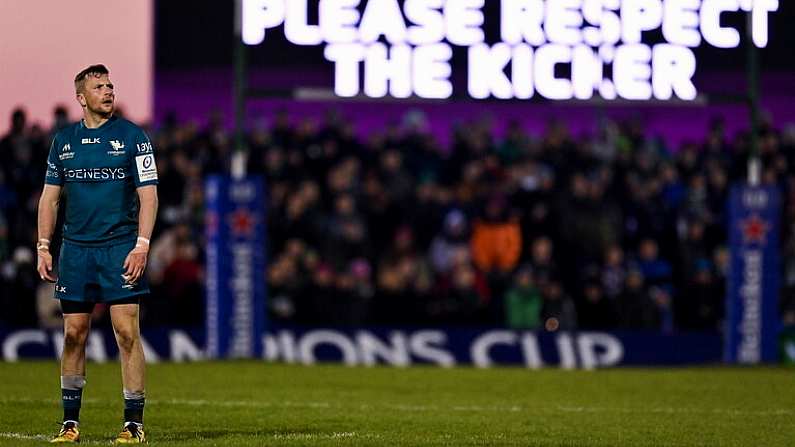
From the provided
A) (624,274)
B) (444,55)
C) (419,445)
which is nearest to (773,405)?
(419,445)

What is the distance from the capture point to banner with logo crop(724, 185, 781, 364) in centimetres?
1942

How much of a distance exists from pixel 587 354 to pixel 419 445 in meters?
10.0

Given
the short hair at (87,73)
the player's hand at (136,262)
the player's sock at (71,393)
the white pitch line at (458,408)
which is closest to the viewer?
the player's hand at (136,262)

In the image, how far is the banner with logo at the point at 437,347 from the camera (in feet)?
62.5

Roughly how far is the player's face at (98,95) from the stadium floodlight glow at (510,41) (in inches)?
335

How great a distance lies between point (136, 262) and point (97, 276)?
0.30 metres

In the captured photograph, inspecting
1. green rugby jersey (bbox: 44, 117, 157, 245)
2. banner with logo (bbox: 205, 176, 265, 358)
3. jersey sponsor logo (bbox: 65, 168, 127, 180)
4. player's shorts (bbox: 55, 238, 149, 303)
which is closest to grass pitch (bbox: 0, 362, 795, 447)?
banner with logo (bbox: 205, 176, 265, 358)

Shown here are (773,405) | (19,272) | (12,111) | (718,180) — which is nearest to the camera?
(773,405)

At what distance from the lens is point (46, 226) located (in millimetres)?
9070

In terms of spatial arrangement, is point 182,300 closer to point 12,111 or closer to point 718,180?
point 12,111

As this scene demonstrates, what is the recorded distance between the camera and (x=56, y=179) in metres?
9.16

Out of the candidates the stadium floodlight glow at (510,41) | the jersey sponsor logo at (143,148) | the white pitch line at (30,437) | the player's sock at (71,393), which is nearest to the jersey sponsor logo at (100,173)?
the jersey sponsor logo at (143,148)

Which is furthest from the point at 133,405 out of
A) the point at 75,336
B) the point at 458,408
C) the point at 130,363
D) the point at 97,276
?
the point at 458,408

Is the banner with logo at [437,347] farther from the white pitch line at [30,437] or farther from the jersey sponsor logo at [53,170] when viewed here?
the jersey sponsor logo at [53,170]
